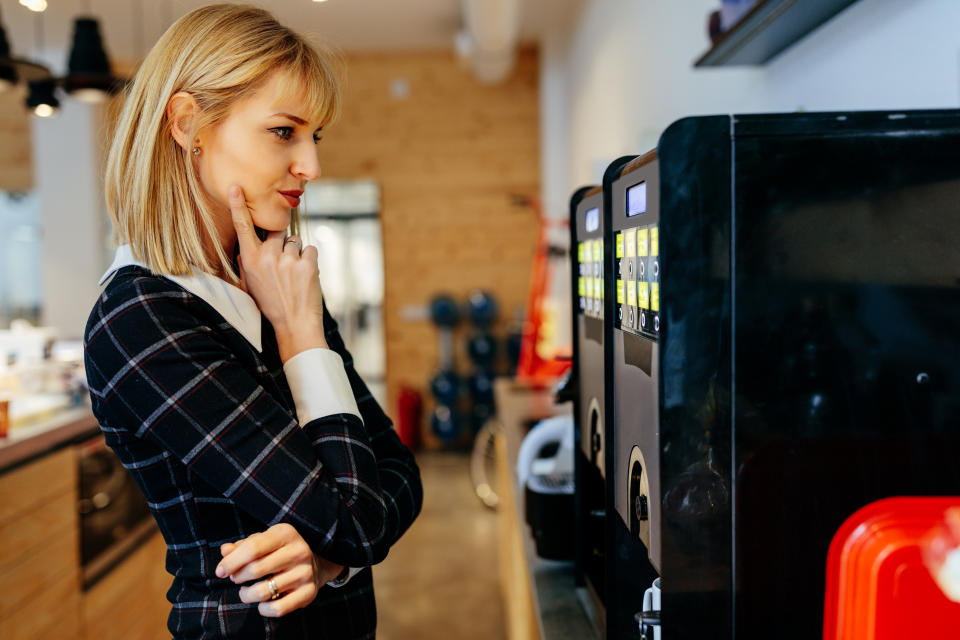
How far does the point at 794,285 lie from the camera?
0.74 meters

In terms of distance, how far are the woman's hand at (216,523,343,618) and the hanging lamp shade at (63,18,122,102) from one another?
3646 millimetres

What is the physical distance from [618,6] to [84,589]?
357cm

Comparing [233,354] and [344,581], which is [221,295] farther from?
[344,581]

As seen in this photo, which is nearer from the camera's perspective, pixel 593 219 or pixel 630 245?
pixel 630 245

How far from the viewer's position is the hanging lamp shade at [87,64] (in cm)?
382

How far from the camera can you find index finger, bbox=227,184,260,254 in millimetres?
924

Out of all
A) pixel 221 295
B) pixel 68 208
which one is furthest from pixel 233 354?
pixel 68 208

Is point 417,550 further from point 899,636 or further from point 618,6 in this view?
point 899,636

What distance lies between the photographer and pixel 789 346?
75 cm

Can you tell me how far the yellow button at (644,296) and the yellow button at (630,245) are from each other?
0.04 metres

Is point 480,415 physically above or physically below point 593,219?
Result: below

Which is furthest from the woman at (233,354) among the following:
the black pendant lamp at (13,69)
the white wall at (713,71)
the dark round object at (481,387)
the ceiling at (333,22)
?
the dark round object at (481,387)

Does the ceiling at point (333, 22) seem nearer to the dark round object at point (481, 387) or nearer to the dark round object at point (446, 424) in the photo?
the dark round object at point (481, 387)

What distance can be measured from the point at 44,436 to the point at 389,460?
1.93 metres
